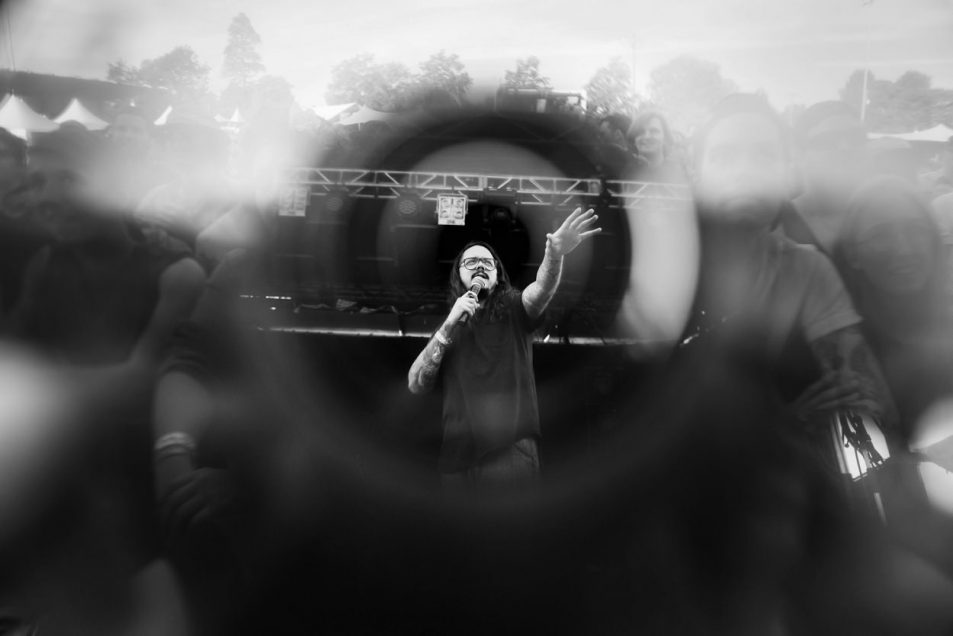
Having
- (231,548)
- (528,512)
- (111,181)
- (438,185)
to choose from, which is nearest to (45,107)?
(111,181)

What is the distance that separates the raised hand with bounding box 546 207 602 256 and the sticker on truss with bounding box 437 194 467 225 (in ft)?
0.98

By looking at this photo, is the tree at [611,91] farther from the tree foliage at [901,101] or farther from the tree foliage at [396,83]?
the tree foliage at [901,101]

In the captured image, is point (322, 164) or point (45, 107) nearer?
point (322, 164)

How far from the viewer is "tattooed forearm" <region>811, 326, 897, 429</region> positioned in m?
2.42

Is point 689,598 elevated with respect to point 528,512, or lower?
lower

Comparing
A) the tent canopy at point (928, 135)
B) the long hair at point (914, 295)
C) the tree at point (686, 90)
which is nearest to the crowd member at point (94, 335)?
the tree at point (686, 90)

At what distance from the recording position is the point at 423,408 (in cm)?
243

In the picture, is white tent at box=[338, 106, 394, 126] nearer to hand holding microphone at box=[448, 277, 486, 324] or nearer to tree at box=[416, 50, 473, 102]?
tree at box=[416, 50, 473, 102]

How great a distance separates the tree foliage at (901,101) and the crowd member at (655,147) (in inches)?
26.4

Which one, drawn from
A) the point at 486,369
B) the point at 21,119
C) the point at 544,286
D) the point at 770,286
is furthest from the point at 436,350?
the point at 21,119

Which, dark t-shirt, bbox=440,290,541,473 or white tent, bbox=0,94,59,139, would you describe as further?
white tent, bbox=0,94,59,139

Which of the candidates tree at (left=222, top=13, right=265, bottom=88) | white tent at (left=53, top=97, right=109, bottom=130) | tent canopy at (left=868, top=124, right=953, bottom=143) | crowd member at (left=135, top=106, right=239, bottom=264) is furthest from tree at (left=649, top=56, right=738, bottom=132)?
white tent at (left=53, top=97, right=109, bottom=130)

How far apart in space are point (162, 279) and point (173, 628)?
4.10 feet

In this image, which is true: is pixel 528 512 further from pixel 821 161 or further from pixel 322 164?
pixel 821 161
